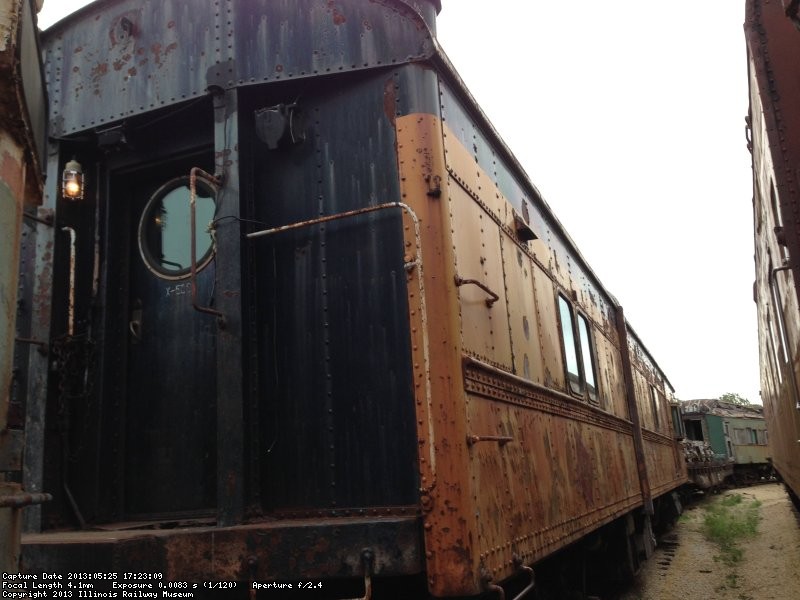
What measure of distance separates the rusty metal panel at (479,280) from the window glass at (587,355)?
8.69 ft

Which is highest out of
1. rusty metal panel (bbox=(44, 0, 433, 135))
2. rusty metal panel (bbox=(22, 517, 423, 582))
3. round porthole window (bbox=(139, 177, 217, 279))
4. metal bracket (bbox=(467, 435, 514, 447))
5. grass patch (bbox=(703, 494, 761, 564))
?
rusty metal panel (bbox=(44, 0, 433, 135))

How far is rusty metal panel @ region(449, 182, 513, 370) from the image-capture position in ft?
11.3

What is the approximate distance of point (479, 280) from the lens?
375 cm

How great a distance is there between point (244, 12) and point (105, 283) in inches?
69.0

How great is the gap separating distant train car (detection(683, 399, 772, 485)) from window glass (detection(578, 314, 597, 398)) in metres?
21.3

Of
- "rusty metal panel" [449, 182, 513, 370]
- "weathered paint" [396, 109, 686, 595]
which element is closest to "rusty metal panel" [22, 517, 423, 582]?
"weathered paint" [396, 109, 686, 595]

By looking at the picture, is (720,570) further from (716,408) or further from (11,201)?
(716,408)

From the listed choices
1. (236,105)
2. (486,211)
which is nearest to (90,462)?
(236,105)

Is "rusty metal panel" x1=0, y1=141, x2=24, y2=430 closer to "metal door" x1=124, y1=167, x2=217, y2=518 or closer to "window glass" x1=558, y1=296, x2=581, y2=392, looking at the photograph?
"metal door" x1=124, y1=167, x2=217, y2=518

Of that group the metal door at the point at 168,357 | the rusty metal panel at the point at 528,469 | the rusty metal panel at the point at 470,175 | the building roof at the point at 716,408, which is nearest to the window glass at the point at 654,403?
the rusty metal panel at the point at 528,469

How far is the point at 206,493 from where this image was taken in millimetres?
3691

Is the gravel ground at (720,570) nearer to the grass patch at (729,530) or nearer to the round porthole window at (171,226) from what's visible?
the grass patch at (729,530)

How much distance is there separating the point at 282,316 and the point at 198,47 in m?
1.57

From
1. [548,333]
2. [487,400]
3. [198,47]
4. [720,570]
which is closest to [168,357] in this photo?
[198,47]
